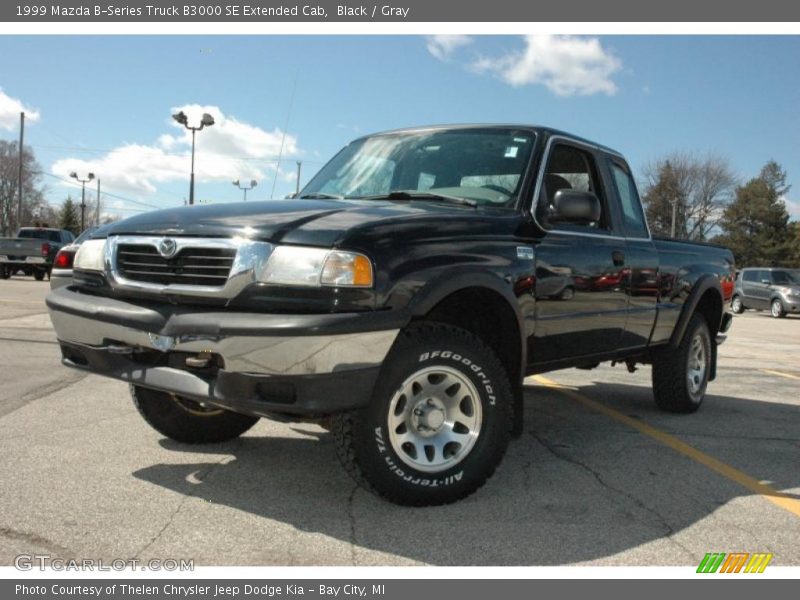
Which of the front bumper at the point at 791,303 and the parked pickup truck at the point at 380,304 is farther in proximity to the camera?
the front bumper at the point at 791,303

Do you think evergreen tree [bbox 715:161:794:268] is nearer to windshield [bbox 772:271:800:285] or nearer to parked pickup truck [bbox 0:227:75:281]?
windshield [bbox 772:271:800:285]

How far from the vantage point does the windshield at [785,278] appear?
26656 millimetres

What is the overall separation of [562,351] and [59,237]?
93.2ft

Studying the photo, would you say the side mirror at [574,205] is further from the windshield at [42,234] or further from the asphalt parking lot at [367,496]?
the windshield at [42,234]

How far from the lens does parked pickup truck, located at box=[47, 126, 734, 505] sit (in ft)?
10.00

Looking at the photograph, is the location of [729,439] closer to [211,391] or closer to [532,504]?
[532,504]

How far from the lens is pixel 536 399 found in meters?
6.63

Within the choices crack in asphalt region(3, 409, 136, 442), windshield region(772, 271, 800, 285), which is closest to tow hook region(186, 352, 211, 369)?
crack in asphalt region(3, 409, 136, 442)

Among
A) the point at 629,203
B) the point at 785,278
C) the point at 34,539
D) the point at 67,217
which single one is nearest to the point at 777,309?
the point at 785,278

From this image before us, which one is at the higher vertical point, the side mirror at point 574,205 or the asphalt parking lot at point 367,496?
the side mirror at point 574,205

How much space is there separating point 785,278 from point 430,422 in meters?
27.2

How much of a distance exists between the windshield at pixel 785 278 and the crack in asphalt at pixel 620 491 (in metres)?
25.0

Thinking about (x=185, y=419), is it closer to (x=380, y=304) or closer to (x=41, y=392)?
(x=380, y=304)

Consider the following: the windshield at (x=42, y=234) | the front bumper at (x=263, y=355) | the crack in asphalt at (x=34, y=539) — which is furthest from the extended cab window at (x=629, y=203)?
the windshield at (x=42, y=234)
